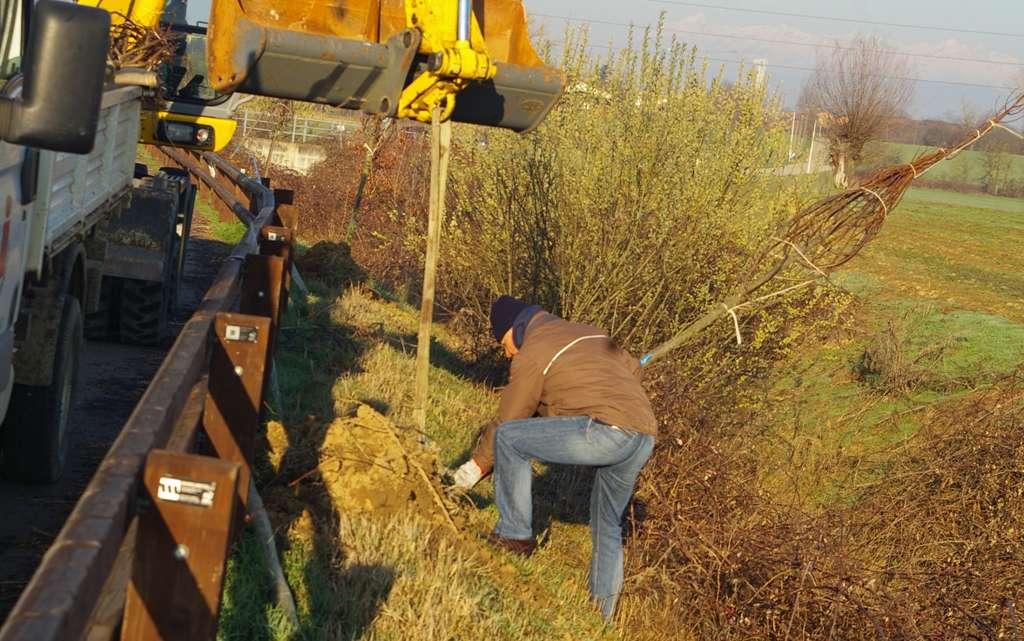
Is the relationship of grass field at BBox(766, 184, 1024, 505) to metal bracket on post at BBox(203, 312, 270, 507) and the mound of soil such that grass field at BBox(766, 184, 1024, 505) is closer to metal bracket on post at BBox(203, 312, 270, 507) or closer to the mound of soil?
the mound of soil

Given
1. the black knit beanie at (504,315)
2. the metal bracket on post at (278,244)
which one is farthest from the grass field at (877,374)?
the metal bracket on post at (278,244)

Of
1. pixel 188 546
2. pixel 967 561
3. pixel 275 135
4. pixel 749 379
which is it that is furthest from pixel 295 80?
pixel 275 135

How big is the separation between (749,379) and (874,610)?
602cm

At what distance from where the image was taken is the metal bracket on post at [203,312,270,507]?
479 cm

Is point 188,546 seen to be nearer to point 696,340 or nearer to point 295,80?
point 295,80

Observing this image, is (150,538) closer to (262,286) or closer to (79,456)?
(262,286)

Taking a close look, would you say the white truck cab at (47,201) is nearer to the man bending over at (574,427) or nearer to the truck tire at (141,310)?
the truck tire at (141,310)

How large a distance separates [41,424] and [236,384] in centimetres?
183

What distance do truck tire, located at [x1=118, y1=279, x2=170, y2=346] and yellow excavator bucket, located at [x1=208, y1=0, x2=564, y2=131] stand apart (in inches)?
115

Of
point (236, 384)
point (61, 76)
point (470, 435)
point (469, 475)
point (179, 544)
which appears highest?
point (61, 76)

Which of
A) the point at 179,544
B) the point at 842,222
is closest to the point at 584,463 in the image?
the point at 842,222

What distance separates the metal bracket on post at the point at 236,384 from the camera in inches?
189

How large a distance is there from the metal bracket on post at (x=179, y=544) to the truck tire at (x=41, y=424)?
3529 millimetres

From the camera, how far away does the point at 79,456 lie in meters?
7.04
